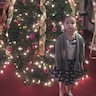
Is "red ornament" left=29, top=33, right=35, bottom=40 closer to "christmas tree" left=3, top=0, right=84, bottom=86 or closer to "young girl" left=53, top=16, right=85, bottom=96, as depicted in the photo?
"christmas tree" left=3, top=0, right=84, bottom=86

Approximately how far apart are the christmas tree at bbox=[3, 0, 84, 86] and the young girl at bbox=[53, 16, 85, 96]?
1.15 ft

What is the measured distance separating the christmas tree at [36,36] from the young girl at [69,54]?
1.15 ft

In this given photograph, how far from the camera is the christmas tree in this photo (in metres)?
2.74

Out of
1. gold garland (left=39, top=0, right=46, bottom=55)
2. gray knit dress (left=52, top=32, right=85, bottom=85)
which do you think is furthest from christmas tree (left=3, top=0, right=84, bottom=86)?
gray knit dress (left=52, top=32, right=85, bottom=85)

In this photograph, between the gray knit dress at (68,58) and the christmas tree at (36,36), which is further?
the christmas tree at (36,36)

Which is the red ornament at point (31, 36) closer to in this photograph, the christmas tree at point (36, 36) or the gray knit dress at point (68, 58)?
the christmas tree at point (36, 36)

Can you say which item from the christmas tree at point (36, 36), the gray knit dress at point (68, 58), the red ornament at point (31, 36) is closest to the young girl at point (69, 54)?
the gray knit dress at point (68, 58)

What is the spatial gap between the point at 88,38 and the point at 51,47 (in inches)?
57.0

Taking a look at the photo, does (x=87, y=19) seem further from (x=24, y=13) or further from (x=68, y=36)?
(x=68, y=36)

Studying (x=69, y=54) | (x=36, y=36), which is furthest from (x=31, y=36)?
(x=69, y=54)

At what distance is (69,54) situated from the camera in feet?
7.79

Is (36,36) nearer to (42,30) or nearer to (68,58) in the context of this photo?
(42,30)

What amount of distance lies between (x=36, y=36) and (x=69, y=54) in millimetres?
573

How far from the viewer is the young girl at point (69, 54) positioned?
7.43ft
